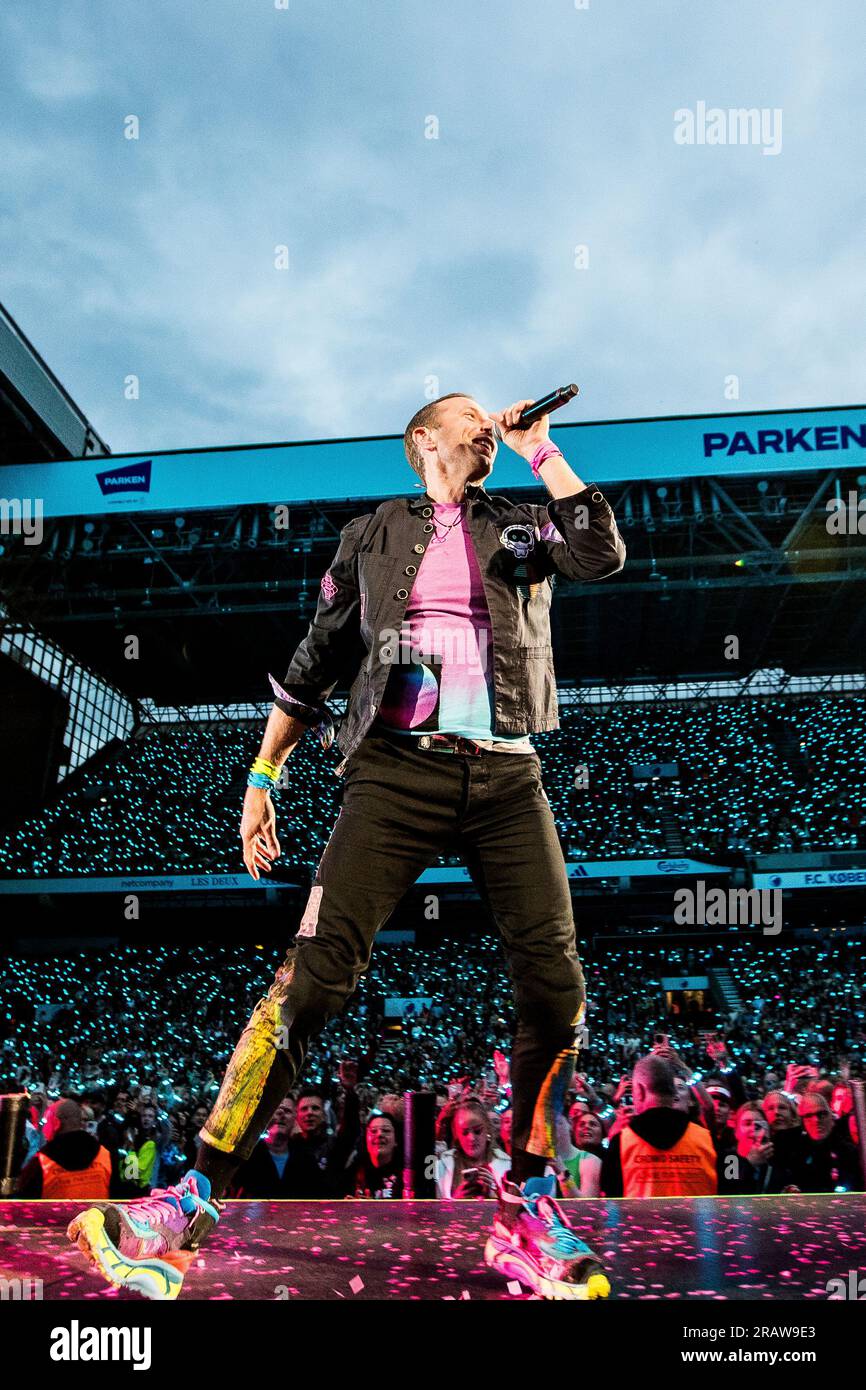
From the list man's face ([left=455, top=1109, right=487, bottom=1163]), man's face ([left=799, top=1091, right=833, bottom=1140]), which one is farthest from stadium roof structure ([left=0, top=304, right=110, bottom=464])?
man's face ([left=799, top=1091, right=833, bottom=1140])

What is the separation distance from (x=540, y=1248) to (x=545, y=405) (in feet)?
5.28

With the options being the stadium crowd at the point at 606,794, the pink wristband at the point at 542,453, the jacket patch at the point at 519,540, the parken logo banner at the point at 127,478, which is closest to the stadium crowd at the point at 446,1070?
the jacket patch at the point at 519,540

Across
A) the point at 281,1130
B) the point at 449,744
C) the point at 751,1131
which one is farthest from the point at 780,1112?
the point at 449,744

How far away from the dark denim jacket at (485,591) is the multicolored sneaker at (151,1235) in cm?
94

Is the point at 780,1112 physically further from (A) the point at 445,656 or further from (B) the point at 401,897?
(A) the point at 445,656

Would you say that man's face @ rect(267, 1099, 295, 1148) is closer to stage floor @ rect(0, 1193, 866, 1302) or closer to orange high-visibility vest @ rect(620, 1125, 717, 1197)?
orange high-visibility vest @ rect(620, 1125, 717, 1197)

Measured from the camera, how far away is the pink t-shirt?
2.04 metres

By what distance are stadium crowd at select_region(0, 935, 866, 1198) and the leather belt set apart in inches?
29.9

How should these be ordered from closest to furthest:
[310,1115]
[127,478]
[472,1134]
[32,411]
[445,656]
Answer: [445,656]
[472,1134]
[310,1115]
[127,478]
[32,411]

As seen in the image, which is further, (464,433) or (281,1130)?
(281,1130)

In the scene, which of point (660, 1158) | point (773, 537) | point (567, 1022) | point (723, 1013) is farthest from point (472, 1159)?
point (773, 537)

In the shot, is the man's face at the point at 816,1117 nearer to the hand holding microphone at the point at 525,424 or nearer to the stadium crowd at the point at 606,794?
the hand holding microphone at the point at 525,424

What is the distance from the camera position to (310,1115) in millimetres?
4730

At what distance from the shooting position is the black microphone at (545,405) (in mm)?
1796
